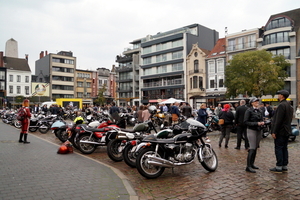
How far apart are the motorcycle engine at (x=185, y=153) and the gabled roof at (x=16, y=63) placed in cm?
6673

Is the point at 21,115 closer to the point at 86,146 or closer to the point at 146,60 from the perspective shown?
the point at 86,146

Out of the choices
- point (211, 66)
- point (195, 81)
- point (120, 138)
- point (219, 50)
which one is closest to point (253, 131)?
point (120, 138)

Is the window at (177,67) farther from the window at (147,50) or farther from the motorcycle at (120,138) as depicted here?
the motorcycle at (120,138)

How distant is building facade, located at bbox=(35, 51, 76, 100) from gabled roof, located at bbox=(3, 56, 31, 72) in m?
6.70

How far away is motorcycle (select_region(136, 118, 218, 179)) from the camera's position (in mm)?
5859

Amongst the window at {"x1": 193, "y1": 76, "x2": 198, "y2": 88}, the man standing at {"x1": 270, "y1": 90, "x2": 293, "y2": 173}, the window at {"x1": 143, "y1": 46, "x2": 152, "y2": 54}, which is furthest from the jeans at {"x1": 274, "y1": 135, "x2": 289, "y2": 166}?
the window at {"x1": 143, "y1": 46, "x2": 152, "y2": 54}

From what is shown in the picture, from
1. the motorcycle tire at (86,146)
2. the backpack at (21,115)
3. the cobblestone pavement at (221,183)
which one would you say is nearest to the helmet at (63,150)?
the motorcycle tire at (86,146)

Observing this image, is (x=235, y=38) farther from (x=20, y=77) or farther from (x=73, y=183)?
(x=20, y=77)

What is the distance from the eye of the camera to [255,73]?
31719mm

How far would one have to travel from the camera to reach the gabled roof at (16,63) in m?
63.8

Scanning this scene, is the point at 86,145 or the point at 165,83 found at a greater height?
the point at 165,83

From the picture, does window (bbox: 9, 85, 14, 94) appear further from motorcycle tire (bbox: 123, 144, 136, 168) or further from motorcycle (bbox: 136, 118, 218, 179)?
motorcycle (bbox: 136, 118, 218, 179)

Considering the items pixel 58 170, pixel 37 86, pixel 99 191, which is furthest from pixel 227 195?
pixel 37 86

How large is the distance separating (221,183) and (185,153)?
1.06 meters
